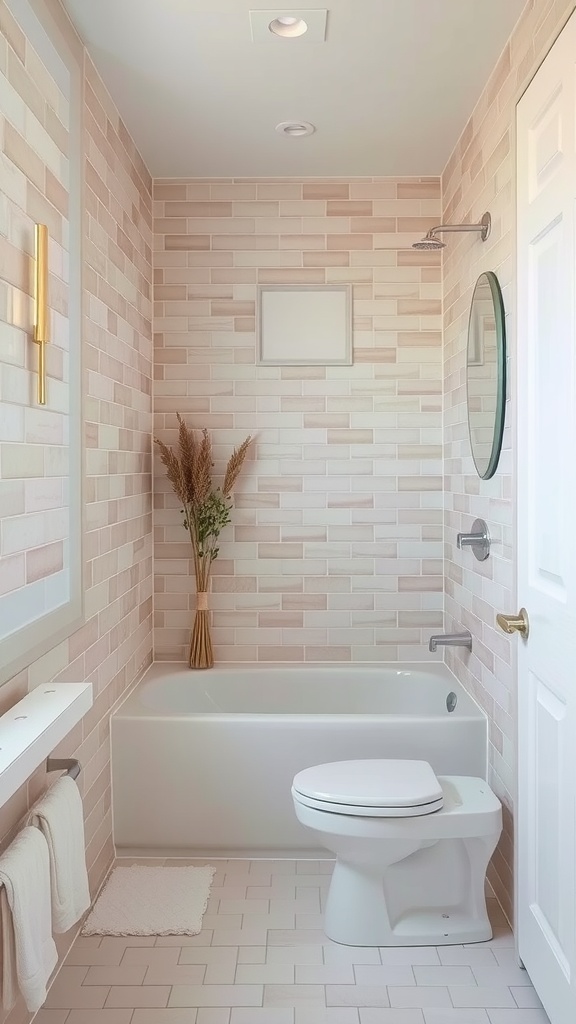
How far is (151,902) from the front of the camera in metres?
2.67

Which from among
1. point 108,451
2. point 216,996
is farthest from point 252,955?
point 108,451

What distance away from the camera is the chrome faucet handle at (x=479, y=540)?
111 inches

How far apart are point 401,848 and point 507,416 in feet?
4.37

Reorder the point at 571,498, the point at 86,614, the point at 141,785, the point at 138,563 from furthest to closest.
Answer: the point at 138,563 < the point at 141,785 < the point at 86,614 < the point at 571,498

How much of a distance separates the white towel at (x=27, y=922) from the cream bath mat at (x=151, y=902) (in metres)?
0.81

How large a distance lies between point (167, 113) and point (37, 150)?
44.0 inches

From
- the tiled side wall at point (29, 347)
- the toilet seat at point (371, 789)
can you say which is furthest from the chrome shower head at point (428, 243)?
the toilet seat at point (371, 789)

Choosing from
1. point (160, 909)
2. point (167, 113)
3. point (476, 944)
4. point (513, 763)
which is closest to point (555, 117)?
point (167, 113)

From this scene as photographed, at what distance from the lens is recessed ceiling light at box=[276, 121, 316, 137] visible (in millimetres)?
3135

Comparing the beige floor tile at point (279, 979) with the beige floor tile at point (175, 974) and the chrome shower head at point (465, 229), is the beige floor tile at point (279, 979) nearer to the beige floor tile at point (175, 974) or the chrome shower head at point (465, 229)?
the beige floor tile at point (175, 974)

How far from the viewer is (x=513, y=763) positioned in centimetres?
250

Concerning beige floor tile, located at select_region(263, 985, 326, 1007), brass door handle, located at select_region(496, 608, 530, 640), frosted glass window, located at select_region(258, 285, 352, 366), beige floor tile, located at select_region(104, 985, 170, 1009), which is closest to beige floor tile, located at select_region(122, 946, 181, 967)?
beige floor tile, located at select_region(104, 985, 170, 1009)

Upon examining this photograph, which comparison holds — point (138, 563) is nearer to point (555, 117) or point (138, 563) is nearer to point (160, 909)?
point (160, 909)

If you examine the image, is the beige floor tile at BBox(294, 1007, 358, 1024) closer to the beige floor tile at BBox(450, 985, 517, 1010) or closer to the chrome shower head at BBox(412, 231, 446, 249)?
the beige floor tile at BBox(450, 985, 517, 1010)
